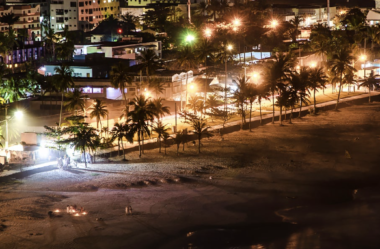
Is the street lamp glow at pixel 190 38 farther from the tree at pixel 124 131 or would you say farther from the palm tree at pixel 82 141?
the palm tree at pixel 82 141

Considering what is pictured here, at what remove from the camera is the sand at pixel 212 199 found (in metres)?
24.5

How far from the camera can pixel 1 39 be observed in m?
81.2

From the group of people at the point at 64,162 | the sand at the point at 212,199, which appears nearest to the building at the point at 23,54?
the group of people at the point at 64,162

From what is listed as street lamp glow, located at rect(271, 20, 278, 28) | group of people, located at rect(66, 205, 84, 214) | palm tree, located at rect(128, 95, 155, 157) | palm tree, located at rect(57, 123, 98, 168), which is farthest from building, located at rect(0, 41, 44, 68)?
group of people, located at rect(66, 205, 84, 214)

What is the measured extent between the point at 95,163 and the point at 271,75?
19620mm

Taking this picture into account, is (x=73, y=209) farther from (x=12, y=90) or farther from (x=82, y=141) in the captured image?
(x=12, y=90)

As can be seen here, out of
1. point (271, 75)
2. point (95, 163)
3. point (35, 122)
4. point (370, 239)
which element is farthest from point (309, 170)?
point (35, 122)

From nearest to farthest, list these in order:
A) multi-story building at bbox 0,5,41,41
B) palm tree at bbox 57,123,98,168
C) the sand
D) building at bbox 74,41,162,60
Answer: the sand
palm tree at bbox 57,123,98,168
building at bbox 74,41,162,60
multi-story building at bbox 0,5,41,41

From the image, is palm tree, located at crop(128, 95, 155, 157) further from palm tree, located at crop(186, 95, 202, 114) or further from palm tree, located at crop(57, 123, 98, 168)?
palm tree, located at crop(186, 95, 202, 114)

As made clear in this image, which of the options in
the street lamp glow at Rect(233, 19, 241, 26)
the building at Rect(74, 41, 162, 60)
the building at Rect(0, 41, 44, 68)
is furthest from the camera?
the building at Rect(0, 41, 44, 68)

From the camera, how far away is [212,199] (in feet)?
95.1

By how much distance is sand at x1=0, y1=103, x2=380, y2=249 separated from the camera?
24453 mm

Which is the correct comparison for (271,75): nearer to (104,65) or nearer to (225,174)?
(225,174)

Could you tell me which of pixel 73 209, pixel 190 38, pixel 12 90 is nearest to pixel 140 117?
pixel 73 209
